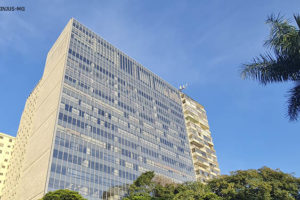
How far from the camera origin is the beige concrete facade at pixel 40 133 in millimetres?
53156

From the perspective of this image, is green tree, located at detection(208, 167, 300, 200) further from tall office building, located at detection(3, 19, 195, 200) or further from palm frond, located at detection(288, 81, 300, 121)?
palm frond, located at detection(288, 81, 300, 121)

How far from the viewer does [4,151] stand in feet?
301

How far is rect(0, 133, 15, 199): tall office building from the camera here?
285 feet

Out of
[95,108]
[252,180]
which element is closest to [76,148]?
[95,108]

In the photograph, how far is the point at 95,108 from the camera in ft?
216

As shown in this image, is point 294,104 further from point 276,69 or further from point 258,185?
point 258,185

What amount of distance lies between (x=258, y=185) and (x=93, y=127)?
36.4m

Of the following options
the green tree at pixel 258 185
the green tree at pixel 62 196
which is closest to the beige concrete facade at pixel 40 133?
the green tree at pixel 62 196

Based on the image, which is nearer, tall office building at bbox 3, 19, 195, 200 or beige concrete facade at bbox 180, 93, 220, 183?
tall office building at bbox 3, 19, 195, 200

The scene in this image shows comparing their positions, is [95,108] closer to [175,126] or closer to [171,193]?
[171,193]

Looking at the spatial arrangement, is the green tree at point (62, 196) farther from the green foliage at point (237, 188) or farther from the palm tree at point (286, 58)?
the palm tree at point (286, 58)

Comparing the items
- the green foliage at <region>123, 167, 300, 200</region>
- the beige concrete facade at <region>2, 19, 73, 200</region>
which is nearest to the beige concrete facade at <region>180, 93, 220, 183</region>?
the green foliage at <region>123, 167, 300, 200</region>

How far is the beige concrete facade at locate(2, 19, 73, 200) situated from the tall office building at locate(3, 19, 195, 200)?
26 cm

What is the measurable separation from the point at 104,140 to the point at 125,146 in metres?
6.71
